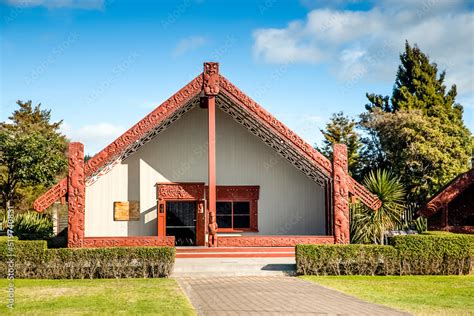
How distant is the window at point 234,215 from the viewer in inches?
826

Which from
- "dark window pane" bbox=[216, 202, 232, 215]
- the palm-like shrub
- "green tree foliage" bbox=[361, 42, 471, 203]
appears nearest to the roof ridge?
the palm-like shrub

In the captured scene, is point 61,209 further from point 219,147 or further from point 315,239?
point 315,239

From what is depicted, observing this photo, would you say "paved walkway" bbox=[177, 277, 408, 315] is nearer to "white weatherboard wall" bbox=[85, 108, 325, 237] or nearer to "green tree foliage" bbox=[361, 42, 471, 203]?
"white weatherboard wall" bbox=[85, 108, 325, 237]

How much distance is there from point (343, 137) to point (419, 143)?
23.6 ft

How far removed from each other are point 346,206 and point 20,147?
68.0ft

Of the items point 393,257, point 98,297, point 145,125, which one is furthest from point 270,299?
point 145,125

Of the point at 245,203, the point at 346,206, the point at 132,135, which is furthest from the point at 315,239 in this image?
the point at 132,135

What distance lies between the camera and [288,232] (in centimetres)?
2077

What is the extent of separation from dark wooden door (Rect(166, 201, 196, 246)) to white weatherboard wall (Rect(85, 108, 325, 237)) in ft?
1.95

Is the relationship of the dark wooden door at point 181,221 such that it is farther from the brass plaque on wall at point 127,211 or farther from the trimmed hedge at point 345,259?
the trimmed hedge at point 345,259

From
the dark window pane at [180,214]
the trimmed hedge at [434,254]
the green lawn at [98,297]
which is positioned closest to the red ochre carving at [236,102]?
the trimmed hedge at [434,254]

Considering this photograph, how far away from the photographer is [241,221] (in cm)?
2097

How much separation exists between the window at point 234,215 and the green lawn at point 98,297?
839 centimetres

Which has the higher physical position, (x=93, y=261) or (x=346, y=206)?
(x=346, y=206)
